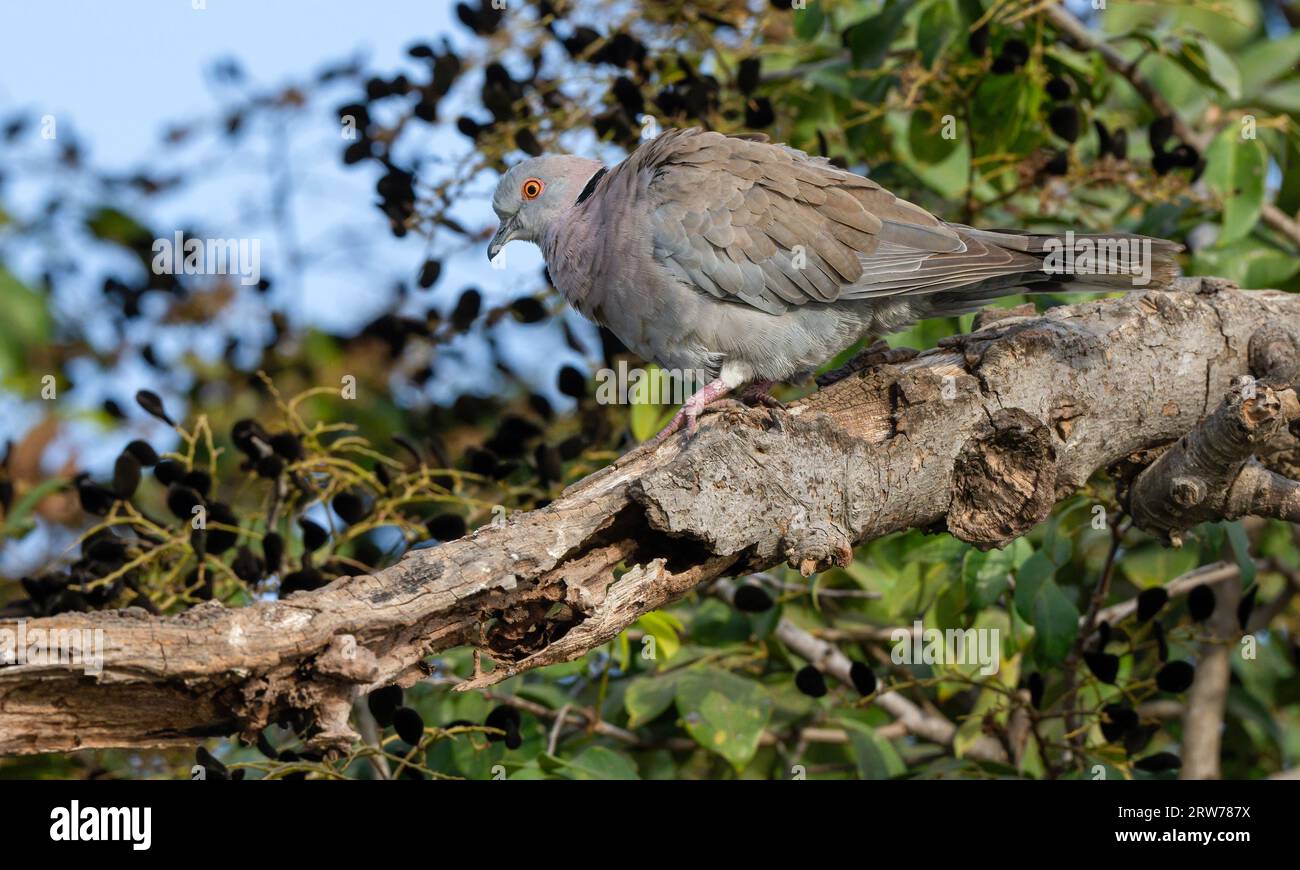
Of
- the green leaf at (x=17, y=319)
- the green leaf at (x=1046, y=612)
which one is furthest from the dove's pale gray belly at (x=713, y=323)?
the green leaf at (x=17, y=319)

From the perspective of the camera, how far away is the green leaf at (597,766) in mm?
3324

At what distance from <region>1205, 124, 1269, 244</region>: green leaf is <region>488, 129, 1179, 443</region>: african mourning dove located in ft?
2.90

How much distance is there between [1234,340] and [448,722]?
8.35 feet

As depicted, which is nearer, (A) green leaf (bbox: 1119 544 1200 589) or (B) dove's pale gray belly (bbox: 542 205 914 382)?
(B) dove's pale gray belly (bbox: 542 205 914 382)

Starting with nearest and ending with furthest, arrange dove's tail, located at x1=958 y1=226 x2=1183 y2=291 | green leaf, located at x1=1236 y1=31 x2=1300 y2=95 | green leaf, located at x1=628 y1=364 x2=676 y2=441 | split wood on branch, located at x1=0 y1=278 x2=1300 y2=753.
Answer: split wood on branch, located at x1=0 y1=278 x2=1300 y2=753, dove's tail, located at x1=958 y1=226 x2=1183 y2=291, green leaf, located at x1=628 y1=364 x2=676 y2=441, green leaf, located at x1=1236 y1=31 x2=1300 y2=95

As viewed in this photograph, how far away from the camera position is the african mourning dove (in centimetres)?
367

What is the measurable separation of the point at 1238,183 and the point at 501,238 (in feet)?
7.92

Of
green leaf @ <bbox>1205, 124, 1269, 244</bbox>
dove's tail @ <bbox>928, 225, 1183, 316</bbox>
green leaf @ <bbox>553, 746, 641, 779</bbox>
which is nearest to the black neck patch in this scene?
dove's tail @ <bbox>928, 225, 1183, 316</bbox>

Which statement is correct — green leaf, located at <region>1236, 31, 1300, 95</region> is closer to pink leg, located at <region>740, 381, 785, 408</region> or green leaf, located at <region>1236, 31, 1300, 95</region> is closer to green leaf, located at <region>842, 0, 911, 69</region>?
green leaf, located at <region>842, 0, 911, 69</region>

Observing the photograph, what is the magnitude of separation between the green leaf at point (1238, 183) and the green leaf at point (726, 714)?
7.03ft

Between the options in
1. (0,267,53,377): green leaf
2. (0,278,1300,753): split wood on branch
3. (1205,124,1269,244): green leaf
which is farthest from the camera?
(0,267,53,377): green leaf

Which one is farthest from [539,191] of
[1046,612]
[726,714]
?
[1046,612]

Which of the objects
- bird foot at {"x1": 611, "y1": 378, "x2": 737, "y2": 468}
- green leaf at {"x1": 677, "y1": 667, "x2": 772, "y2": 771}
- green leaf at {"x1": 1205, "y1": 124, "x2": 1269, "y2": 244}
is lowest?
green leaf at {"x1": 677, "y1": 667, "x2": 772, "y2": 771}

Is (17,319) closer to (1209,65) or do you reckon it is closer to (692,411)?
(692,411)
